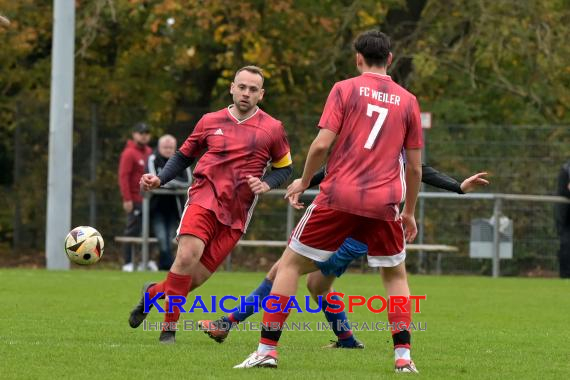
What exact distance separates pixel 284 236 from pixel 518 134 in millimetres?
4127

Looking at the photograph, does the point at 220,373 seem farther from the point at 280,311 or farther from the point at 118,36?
the point at 118,36

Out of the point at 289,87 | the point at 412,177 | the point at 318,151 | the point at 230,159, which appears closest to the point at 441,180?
the point at 412,177

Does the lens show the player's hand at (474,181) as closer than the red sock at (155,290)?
Yes

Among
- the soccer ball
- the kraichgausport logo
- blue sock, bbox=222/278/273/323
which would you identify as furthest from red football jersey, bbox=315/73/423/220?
the soccer ball

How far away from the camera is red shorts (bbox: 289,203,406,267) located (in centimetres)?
781

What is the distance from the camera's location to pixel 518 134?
21.8 m

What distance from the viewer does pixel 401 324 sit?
25.7 feet

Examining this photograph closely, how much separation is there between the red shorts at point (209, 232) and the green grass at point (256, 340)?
0.61 m

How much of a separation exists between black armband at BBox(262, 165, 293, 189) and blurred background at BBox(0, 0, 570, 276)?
12.0 meters

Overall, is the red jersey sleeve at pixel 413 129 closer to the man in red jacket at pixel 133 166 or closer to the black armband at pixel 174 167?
the black armband at pixel 174 167

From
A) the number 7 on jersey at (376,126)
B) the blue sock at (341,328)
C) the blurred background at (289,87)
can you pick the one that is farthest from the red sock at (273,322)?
the blurred background at (289,87)

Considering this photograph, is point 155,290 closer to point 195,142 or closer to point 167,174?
point 167,174

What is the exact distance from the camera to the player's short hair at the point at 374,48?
7730mm

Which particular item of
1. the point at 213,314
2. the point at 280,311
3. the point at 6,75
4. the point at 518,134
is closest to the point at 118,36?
the point at 6,75
